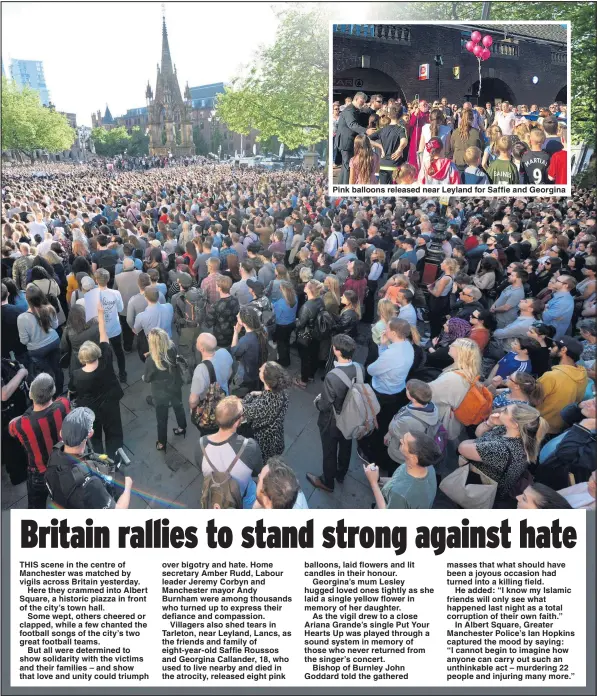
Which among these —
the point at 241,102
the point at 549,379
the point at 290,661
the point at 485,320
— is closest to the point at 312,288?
the point at 485,320

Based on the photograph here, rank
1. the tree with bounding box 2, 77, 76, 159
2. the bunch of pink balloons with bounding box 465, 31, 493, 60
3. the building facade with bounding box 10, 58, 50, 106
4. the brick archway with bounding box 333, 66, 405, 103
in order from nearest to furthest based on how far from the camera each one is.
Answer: the bunch of pink balloons with bounding box 465, 31, 493, 60, the brick archway with bounding box 333, 66, 405, 103, the tree with bounding box 2, 77, 76, 159, the building facade with bounding box 10, 58, 50, 106

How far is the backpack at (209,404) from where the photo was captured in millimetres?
3652

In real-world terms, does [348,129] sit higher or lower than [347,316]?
higher

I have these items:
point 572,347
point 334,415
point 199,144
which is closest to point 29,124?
point 199,144

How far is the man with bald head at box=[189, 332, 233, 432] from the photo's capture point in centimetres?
360

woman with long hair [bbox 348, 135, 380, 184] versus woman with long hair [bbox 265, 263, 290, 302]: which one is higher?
woman with long hair [bbox 348, 135, 380, 184]

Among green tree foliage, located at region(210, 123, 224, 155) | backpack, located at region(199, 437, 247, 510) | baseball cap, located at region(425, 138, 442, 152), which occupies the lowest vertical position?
backpack, located at region(199, 437, 247, 510)

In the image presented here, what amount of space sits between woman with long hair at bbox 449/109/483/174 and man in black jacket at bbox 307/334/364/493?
4104 mm

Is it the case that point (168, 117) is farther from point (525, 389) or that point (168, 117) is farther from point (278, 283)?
point (525, 389)

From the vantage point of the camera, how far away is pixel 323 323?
16.3 feet

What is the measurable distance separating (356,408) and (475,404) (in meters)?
0.97

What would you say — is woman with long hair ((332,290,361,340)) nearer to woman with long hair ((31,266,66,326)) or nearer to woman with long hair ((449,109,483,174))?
woman with long hair ((449,109,483,174))

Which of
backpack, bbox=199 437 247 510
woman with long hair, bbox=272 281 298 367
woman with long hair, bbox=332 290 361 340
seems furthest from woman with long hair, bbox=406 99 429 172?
backpack, bbox=199 437 247 510

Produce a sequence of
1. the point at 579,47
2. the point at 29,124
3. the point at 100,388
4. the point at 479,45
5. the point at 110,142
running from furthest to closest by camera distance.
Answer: the point at 110,142
the point at 29,124
the point at 579,47
the point at 479,45
the point at 100,388
